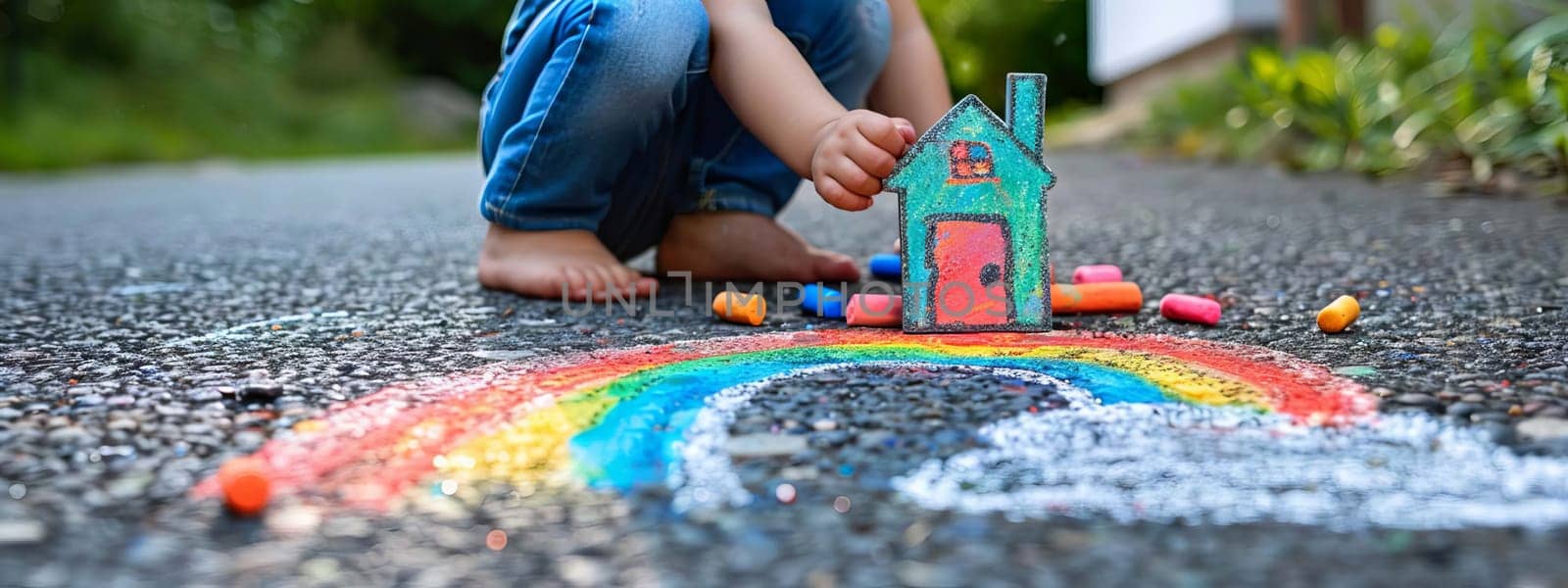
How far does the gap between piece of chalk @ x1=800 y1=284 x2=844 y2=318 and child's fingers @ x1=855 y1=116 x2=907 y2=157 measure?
0.29 meters

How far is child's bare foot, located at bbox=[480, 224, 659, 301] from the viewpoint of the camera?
5.96ft

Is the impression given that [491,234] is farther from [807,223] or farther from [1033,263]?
[807,223]

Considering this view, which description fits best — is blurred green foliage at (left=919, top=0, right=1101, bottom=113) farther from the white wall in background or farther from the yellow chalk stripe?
the yellow chalk stripe

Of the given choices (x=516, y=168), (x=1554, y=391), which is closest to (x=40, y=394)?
(x=516, y=168)

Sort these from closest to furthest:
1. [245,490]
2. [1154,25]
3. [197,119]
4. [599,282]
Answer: [245,490] < [599,282] < [1154,25] < [197,119]

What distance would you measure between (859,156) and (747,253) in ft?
2.05

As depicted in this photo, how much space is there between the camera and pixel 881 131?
4.57 feet

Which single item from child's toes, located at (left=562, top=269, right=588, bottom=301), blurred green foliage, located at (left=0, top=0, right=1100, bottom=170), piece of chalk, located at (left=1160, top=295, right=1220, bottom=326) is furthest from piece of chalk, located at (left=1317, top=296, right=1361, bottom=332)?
blurred green foliage, located at (left=0, top=0, right=1100, bottom=170)

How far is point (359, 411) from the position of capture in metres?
1.13

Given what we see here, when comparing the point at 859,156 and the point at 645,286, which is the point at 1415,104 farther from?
the point at 859,156

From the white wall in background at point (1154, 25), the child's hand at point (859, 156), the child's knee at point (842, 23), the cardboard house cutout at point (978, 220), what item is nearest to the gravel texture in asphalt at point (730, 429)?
the cardboard house cutout at point (978, 220)

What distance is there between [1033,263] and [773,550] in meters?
0.77

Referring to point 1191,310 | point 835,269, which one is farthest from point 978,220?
point 835,269

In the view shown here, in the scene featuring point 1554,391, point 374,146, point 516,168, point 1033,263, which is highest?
point 374,146
